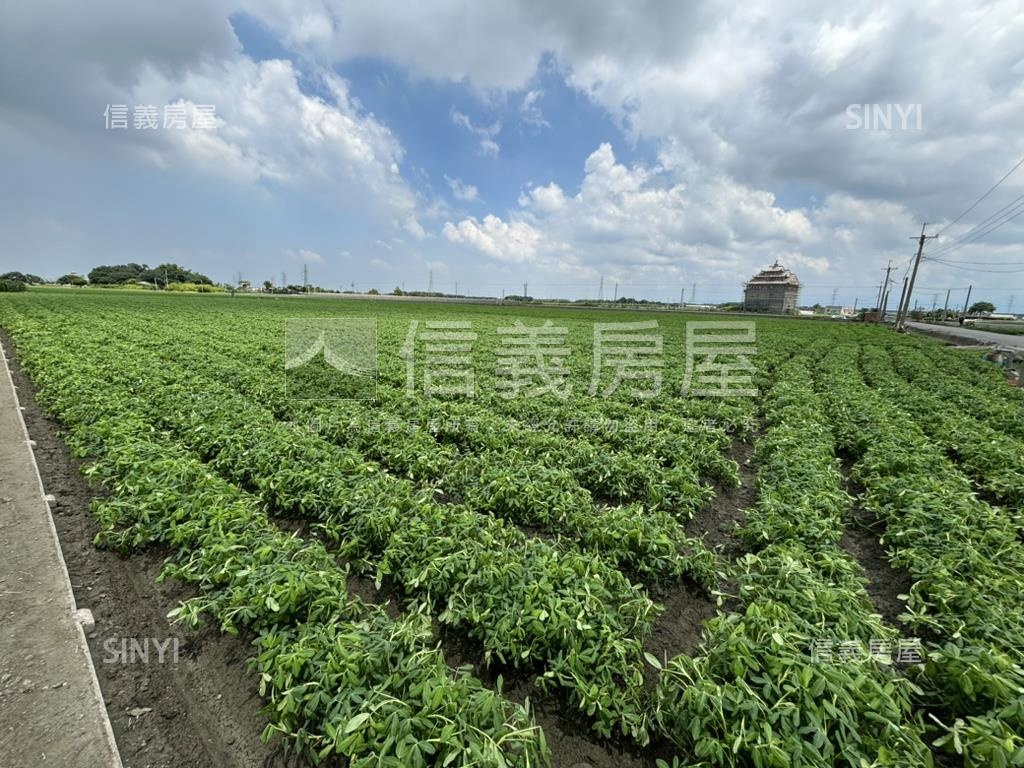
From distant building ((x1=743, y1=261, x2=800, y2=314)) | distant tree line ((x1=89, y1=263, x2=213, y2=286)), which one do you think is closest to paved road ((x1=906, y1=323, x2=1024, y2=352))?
distant building ((x1=743, y1=261, x2=800, y2=314))

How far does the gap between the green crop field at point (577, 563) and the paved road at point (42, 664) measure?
0.60m

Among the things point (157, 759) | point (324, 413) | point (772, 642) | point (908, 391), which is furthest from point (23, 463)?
point (908, 391)

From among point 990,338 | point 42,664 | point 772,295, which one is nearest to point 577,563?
point 42,664

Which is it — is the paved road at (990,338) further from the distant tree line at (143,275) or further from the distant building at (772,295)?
the distant tree line at (143,275)

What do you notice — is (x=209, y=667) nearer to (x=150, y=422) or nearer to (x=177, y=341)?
(x=150, y=422)

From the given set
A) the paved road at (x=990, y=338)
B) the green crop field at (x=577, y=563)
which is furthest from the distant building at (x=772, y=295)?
the green crop field at (x=577, y=563)

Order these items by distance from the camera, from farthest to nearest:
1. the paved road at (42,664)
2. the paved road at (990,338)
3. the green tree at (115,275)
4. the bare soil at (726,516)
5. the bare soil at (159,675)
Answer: the green tree at (115,275), the paved road at (990,338), the bare soil at (726,516), the bare soil at (159,675), the paved road at (42,664)

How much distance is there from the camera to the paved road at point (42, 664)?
269 cm

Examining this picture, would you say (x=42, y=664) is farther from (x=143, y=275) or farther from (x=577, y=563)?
(x=143, y=275)

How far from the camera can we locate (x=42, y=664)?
128 inches

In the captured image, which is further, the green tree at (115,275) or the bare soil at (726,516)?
the green tree at (115,275)

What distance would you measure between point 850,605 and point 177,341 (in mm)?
20508

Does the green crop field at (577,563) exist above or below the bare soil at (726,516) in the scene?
above

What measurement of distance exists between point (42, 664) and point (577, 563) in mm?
4072
